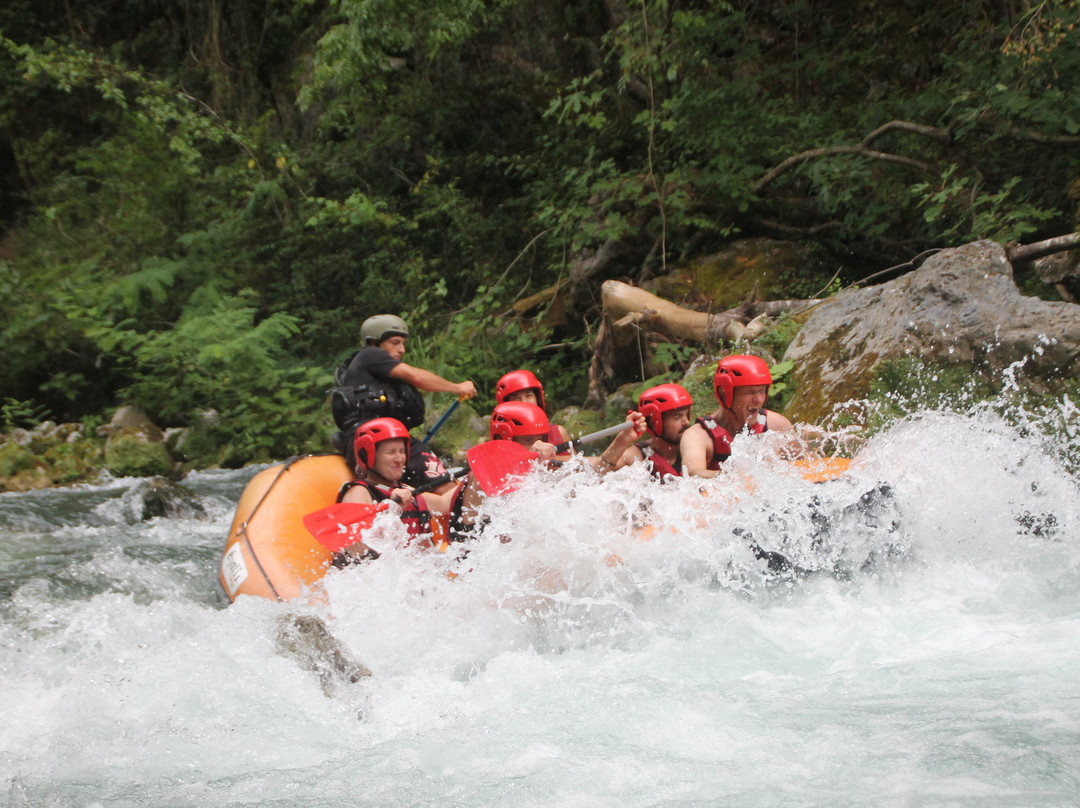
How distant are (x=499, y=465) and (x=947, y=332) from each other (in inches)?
126

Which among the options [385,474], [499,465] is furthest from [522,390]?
[499,465]

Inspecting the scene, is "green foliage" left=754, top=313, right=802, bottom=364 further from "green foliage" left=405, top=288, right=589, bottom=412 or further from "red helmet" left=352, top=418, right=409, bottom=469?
"red helmet" left=352, top=418, right=409, bottom=469

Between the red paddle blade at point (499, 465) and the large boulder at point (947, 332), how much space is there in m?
2.52

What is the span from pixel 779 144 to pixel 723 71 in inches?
55.0

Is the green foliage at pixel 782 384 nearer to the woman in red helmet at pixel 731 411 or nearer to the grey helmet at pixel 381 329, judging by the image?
the woman in red helmet at pixel 731 411

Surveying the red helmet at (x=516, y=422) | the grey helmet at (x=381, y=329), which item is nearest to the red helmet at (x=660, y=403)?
the red helmet at (x=516, y=422)

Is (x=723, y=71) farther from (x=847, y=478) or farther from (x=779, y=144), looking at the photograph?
(x=847, y=478)

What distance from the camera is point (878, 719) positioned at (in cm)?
283

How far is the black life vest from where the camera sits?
5.47m

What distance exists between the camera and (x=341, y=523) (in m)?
4.18

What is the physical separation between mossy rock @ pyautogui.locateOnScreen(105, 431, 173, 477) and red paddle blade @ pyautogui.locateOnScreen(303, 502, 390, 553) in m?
6.12

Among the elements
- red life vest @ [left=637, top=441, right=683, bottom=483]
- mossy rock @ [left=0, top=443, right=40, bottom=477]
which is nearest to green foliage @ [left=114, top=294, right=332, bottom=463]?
mossy rock @ [left=0, top=443, right=40, bottom=477]

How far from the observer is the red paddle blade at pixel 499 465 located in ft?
13.2

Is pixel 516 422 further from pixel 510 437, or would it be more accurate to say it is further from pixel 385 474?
pixel 385 474
